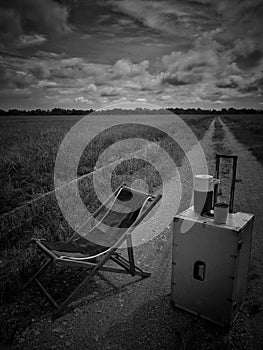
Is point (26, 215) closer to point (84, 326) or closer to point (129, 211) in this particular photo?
point (129, 211)

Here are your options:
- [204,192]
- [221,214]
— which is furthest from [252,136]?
[221,214]

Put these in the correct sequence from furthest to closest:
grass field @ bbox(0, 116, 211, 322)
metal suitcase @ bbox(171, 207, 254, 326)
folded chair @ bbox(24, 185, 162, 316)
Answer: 1. grass field @ bbox(0, 116, 211, 322)
2. folded chair @ bbox(24, 185, 162, 316)
3. metal suitcase @ bbox(171, 207, 254, 326)

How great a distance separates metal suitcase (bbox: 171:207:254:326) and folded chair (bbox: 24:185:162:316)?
0.66 m

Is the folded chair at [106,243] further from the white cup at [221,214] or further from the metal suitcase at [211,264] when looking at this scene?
the white cup at [221,214]

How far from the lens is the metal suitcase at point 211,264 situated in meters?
2.25

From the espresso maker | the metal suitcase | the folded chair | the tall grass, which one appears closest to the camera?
the metal suitcase

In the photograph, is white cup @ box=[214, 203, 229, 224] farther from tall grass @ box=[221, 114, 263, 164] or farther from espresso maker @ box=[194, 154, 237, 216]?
tall grass @ box=[221, 114, 263, 164]

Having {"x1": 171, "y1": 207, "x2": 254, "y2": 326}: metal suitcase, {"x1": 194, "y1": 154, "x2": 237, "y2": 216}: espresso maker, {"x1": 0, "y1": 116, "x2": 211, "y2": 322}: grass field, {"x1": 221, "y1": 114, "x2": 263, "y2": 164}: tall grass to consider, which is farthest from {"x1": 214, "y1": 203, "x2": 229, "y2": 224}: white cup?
{"x1": 221, "y1": 114, "x2": 263, "y2": 164}: tall grass

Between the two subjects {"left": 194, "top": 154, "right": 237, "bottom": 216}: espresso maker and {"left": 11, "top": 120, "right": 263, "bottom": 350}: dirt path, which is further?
{"left": 194, "top": 154, "right": 237, "bottom": 216}: espresso maker

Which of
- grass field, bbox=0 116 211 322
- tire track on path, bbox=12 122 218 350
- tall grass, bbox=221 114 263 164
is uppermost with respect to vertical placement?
tall grass, bbox=221 114 263 164

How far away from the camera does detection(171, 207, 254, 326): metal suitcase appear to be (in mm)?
2254

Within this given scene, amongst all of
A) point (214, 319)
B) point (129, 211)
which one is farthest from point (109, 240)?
point (214, 319)

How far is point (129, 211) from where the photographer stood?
3.45 metres

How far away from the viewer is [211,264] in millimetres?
2357
